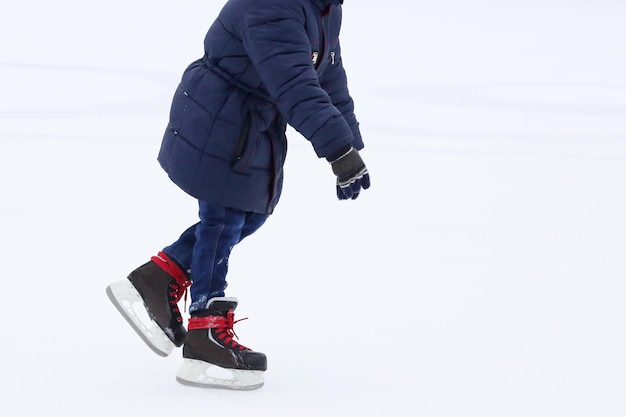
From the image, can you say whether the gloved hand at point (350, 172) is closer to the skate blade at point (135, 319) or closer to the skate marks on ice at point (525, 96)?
the skate blade at point (135, 319)

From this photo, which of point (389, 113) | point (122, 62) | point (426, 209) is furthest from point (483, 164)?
point (122, 62)

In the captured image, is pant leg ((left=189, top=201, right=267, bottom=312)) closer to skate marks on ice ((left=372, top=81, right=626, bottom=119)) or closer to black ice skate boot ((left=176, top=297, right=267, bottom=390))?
black ice skate boot ((left=176, top=297, right=267, bottom=390))

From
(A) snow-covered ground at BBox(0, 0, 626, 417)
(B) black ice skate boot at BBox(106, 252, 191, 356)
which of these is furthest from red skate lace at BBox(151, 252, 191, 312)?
(A) snow-covered ground at BBox(0, 0, 626, 417)

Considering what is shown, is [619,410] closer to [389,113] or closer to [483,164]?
[483,164]

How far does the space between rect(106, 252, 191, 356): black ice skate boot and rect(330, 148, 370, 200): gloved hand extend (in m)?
0.50

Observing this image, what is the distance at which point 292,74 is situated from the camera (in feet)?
7.38

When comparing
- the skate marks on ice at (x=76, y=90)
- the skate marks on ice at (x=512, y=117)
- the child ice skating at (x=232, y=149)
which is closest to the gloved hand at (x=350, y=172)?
the child ice skating at (x=232, y=149)

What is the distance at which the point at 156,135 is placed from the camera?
5.66 metres

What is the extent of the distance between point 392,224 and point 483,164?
1236 mm

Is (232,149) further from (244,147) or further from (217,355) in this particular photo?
(217,355)

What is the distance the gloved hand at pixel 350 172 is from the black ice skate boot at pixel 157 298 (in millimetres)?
500

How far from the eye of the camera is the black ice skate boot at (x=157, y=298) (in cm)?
255

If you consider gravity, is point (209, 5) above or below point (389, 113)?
above

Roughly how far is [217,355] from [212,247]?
23cm
